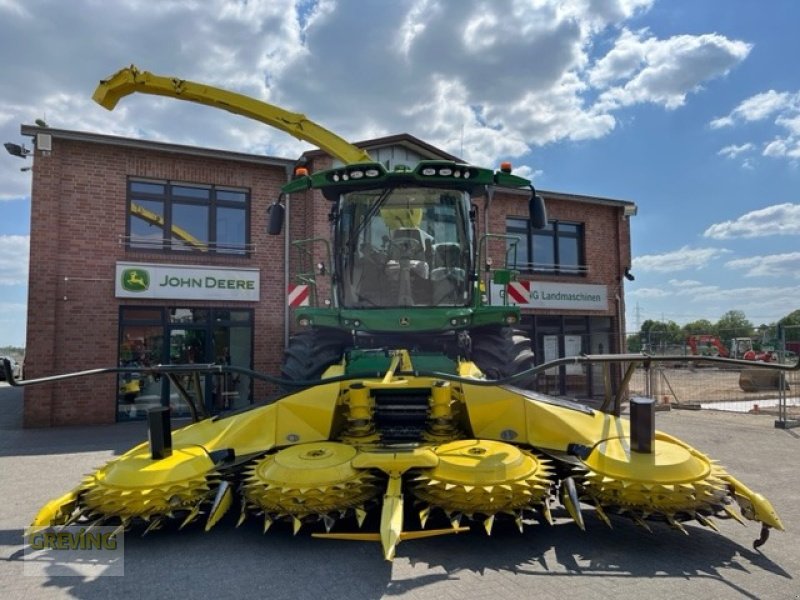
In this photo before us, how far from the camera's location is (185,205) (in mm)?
11578

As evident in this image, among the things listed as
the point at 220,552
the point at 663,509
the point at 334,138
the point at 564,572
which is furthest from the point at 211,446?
the point at 334,138

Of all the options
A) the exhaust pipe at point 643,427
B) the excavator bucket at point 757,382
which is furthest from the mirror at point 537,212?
the excavator bucket at point 757,382

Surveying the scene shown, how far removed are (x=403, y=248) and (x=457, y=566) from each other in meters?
3.46

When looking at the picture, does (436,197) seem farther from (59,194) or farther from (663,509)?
(59,194)

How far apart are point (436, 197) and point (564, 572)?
3.90 m

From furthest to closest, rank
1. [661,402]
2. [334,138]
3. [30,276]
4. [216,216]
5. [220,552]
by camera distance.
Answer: [661,402], [216,216], [30,276], [334,138], [220,552]

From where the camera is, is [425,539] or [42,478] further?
[42,478]

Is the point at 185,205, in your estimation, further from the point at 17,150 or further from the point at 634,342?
the point at 634,342

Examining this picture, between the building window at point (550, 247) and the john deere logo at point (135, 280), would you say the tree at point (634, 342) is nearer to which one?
the building window at point (550, 247)

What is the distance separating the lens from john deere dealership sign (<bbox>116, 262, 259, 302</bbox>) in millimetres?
10805

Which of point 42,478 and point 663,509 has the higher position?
point 663,509

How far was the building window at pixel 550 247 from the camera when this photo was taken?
1461 centimetres

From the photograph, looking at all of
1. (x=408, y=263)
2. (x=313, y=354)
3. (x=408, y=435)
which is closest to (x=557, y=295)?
(x=408, y=263)

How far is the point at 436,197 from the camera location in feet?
20.0
